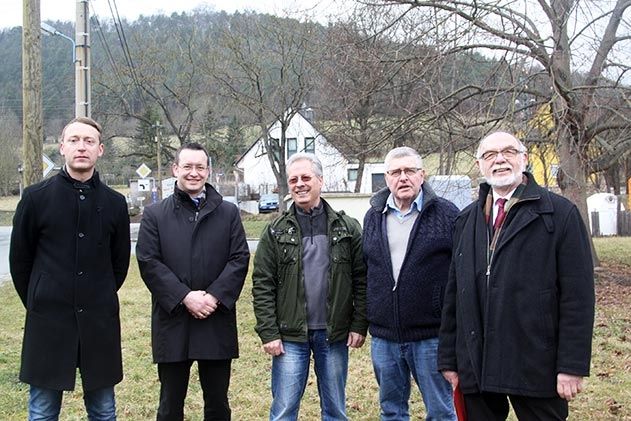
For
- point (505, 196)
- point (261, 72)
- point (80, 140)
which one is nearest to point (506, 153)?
point (505, 196)

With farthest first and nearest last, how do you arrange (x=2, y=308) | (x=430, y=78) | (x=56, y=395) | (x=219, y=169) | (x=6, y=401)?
1. (x=219, y=169)
2. (x=430, y=78)
3. (x=2, y=308)
4. (x=6, y=401)
5. (x=56, y=395)

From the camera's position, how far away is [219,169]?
164 ft

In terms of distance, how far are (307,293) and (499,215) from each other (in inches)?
47.3

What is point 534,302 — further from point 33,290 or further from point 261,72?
point 261,72

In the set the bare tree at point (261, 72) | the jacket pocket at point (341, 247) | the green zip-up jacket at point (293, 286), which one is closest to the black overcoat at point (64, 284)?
the green zip-up jacket at point (293, 286)

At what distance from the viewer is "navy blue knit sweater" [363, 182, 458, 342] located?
145 inches

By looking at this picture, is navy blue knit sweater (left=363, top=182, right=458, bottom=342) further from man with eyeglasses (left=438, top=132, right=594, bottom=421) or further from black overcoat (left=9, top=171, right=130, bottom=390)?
black overcoat (left=9, top=171, right=130, bottom=390)

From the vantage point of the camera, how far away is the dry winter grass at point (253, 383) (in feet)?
16.9

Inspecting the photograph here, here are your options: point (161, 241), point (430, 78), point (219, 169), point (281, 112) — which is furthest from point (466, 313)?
point (219, 169)

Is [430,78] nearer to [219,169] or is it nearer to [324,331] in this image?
[324,331]

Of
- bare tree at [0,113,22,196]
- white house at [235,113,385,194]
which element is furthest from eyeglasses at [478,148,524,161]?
bare tree at [0,113,22,196]

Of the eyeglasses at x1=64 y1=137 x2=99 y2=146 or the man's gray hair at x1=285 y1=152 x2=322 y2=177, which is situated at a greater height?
the eyeglasses at x1=64 y1=137 x2=99 y2=146

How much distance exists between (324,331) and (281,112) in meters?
28.8

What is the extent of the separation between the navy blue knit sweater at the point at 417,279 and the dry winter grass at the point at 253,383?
62.7 inches
